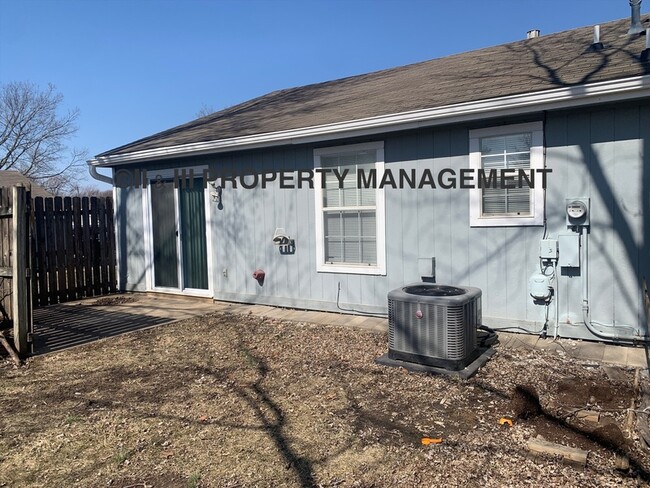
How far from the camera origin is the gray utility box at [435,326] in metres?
4.13

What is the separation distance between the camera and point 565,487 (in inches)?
95.4

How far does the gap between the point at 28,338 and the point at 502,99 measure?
5.49 meters

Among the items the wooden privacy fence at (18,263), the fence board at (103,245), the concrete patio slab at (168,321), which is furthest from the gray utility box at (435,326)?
the fence board at (103,245)

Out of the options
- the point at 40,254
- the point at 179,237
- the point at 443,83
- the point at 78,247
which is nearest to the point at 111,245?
the point at 78,247

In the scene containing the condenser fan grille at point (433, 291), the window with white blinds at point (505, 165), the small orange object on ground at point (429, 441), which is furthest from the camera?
the window with white blinds at point (505, 165)

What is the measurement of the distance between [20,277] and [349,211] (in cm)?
390

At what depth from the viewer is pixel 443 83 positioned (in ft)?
21.7

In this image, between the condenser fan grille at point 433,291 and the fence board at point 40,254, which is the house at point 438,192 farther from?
the fence board at point 40,254

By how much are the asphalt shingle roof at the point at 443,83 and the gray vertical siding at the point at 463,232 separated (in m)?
0.39

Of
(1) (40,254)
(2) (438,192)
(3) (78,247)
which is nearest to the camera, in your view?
(2) (438,192)

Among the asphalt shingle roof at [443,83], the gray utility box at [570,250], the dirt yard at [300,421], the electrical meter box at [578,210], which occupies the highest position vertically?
the asphalt shingle roof at [443,83]

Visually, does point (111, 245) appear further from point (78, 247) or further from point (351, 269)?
point (351, 269)

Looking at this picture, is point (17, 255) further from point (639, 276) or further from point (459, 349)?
point (639, 276)

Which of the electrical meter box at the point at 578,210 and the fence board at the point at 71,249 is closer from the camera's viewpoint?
the electrical meter box at the point at 578,210
